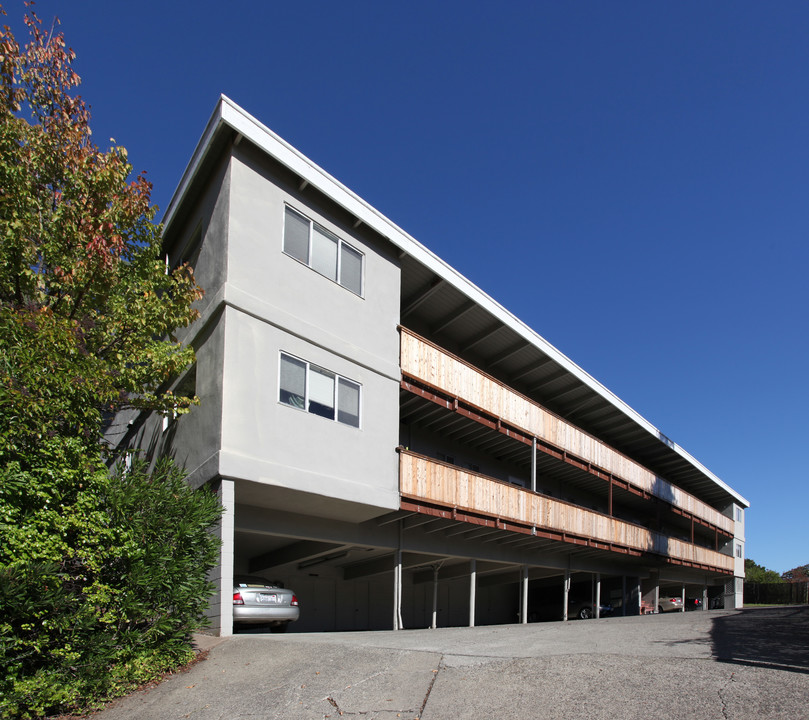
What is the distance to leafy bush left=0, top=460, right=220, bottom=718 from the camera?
8.29m

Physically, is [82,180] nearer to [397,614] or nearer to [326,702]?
[326,702]

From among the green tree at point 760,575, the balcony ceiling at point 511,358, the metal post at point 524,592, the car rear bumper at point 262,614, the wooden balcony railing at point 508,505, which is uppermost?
the balcony ceiling at point 511,358

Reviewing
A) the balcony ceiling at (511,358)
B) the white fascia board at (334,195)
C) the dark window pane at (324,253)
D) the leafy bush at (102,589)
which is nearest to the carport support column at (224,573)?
the leafy bush at (102,589)

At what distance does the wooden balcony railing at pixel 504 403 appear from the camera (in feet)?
59.2

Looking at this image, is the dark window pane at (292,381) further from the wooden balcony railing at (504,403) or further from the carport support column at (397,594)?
the carport support column at (397,594)

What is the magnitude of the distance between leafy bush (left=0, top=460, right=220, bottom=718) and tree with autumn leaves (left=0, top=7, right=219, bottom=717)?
0.06 ft

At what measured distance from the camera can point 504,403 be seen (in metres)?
20.9

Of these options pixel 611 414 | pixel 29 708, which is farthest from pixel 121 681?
pixel 611 414

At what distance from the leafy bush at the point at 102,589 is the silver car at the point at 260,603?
301 centimetres

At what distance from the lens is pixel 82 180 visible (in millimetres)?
13516

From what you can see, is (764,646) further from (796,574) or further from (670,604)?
(796,574)

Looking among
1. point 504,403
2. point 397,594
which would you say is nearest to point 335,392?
point 397,594

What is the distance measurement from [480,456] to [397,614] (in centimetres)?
768

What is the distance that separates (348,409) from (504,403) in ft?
21.3
